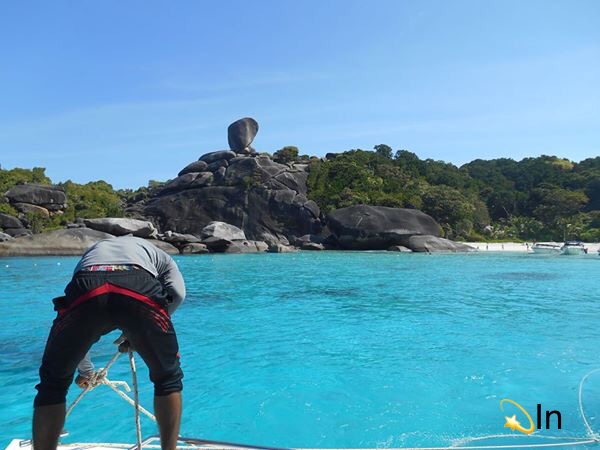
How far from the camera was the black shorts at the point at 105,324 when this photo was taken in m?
2.13

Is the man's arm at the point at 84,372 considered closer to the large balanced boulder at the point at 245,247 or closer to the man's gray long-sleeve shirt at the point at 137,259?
the man's gray long-sleeve shirt at the point at 137,259

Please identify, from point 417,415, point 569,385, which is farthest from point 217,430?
point 569,385

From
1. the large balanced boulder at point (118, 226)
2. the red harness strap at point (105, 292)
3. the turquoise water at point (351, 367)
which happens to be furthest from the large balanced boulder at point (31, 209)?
the red harness strap at point (105, 292)

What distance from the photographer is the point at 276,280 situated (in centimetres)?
1759

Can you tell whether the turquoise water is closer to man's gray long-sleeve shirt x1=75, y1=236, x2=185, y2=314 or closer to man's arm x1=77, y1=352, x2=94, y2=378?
man's arm x1=77, y1=352, x2=94, y2=378

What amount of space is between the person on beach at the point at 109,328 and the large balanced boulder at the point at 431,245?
36.2m

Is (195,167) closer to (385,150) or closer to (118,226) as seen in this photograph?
(118,226)

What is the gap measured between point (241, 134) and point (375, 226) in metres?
22.8

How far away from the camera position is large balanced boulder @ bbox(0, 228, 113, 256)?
30703 millimetres

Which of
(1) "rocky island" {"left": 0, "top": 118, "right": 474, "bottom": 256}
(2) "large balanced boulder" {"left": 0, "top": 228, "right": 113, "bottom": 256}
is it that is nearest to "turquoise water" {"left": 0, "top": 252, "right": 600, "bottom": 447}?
(2) "large balanced boulder" {"left": 0, "top": 228, "right": 113, "bottom": 256}

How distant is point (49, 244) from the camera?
3106cm

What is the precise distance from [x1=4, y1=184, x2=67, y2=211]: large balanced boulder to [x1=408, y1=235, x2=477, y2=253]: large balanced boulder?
33.7 meters

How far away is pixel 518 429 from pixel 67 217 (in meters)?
46.6

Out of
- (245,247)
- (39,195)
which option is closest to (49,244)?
(39,195)
